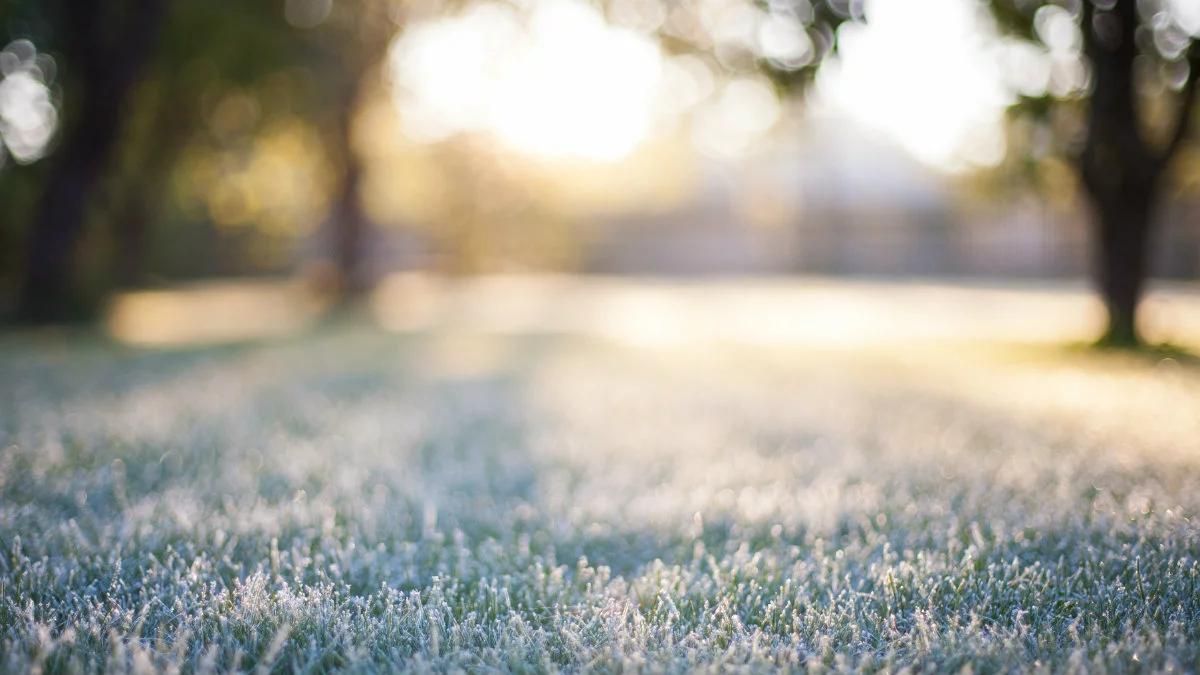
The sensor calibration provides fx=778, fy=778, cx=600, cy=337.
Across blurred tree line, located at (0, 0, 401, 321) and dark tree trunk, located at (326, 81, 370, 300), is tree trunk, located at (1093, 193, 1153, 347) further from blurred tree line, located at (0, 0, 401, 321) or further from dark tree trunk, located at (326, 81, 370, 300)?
dark tree trunk, located at (326, 81, 370, 300)

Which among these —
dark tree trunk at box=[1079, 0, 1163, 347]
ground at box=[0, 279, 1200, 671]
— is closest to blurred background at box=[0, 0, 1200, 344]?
dark tree trunk at box=[1079, 0, 1163, 347]

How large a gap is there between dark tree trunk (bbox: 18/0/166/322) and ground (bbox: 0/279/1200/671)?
20.0 ft

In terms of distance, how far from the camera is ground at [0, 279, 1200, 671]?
1989 millimetres

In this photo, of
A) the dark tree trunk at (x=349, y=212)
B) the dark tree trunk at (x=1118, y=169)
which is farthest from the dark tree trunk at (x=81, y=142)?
the dark tree trunk at (x=1118, y=169)

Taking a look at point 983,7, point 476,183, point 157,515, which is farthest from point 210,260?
point 157,515

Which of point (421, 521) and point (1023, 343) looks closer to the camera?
point (421, 521)

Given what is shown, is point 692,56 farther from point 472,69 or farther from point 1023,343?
point 472,69

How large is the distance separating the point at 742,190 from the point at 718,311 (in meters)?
30.2

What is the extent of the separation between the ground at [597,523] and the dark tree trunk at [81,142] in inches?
240

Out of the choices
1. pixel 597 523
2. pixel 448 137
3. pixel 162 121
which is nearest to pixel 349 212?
pixel 162 121

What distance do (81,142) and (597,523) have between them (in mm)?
12514

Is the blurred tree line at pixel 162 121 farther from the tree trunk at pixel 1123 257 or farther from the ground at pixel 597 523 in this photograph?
the tree trunk at pixel 1123 257

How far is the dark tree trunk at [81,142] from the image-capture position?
1165 centimetres

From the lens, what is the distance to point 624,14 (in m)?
11.1
